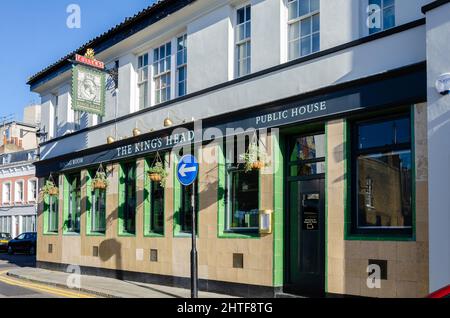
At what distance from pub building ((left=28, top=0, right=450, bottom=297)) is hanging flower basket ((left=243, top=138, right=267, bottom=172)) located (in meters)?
0.04

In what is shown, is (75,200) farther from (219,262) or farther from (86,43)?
(219,262)

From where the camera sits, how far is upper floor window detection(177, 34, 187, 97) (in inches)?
603

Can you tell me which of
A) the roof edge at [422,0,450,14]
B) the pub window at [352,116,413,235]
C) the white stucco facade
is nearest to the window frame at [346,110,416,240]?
the pub window at [352,116,413,235]

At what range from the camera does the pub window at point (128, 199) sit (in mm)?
16531

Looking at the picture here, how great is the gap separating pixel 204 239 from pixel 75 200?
315 inches

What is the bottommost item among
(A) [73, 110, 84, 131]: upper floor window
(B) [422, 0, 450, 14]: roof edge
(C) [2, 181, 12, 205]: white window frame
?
(C) [2, 181, 12, 205]: white window frame

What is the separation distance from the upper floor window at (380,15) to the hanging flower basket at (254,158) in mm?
3437

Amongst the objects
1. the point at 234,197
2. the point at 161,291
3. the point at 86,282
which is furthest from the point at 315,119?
the point at 86,282

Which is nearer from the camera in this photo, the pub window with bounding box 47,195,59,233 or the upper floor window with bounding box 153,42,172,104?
the upper floor window with bounding box 153,42,172,104

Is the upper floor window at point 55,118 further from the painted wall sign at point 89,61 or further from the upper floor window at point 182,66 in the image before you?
the upper floor window at point 182,66

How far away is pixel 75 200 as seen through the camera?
19688 millimetres

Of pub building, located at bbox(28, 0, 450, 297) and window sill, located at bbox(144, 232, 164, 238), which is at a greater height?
pub building, located at bbox(28, 0, 450, 297)

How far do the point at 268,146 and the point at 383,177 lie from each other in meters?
2.97

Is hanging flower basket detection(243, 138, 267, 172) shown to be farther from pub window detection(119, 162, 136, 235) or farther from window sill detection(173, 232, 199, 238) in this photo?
pub window detection(119, 162, 136, 235)
